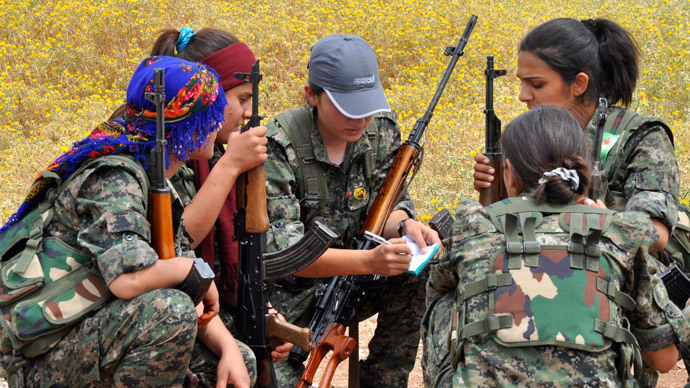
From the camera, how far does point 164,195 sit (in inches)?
108

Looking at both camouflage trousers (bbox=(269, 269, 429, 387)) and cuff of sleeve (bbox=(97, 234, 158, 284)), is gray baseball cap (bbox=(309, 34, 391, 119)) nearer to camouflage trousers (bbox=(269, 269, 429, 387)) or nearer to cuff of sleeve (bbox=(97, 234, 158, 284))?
camouflage trousers (bbox=(269, 269, 429, 387))

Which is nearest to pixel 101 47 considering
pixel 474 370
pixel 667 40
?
pixel 667 40

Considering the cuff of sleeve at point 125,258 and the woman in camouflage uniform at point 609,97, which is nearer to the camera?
the cuff of sleeve at point 125,258

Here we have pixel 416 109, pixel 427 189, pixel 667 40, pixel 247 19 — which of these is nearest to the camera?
pixel 427 189

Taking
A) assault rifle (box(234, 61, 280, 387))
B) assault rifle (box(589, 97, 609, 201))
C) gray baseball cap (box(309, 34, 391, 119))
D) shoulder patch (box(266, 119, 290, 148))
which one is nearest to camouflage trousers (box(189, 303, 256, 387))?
assault rifle (box(234, 61, 280, 387))

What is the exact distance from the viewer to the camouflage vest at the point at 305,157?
11.9 ft

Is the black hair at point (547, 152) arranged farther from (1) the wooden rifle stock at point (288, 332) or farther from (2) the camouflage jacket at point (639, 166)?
(1) the wooden rifle stock at point (288, 332)

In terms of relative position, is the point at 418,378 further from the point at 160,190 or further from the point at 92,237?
the point at 92,237

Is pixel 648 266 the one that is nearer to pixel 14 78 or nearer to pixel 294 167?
pixel 294 167

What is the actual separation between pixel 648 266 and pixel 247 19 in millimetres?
8115

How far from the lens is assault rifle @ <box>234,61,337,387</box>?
3240 mm

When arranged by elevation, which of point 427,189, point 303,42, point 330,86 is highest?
point 330,86

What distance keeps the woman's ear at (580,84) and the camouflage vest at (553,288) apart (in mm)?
1156

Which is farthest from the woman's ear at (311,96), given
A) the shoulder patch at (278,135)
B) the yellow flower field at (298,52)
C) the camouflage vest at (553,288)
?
the yellow flower field at (298,52)
